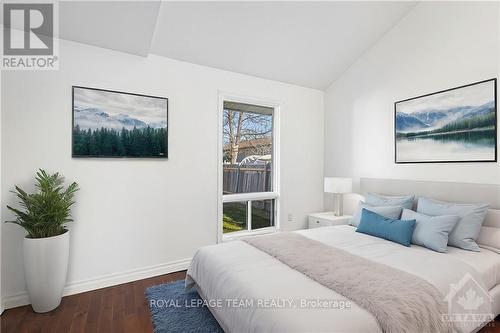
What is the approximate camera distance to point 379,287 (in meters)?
1.54

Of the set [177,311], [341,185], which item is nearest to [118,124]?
[177,311]

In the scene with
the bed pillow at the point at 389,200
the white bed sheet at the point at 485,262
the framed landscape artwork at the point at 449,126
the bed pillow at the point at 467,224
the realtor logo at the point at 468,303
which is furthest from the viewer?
the bed pillow at the point at 389,200

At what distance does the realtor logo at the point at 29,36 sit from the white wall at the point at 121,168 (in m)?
0.09

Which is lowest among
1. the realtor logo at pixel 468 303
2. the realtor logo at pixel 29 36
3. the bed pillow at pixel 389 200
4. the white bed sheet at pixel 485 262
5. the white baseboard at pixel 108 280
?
the white baseboard at pixel 108 280

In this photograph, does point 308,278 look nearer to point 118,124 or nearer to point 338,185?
point 338,185

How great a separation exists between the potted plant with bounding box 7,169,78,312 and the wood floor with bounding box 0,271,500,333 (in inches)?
4.8

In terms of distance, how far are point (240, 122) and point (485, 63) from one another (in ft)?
9.08

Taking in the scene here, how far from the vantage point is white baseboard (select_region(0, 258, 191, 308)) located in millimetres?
2307

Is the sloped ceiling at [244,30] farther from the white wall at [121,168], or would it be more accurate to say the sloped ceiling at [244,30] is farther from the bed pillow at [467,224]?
the bed pillow at [467,224]

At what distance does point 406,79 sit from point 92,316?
163 inches

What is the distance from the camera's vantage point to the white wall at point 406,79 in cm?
258

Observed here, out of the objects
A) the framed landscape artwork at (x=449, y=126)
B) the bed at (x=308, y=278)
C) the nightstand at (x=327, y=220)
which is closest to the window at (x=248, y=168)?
the nightstand at (x=327, y=220)

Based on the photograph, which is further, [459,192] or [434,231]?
[459,192]

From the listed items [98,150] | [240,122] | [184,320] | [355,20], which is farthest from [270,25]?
[184,320]
